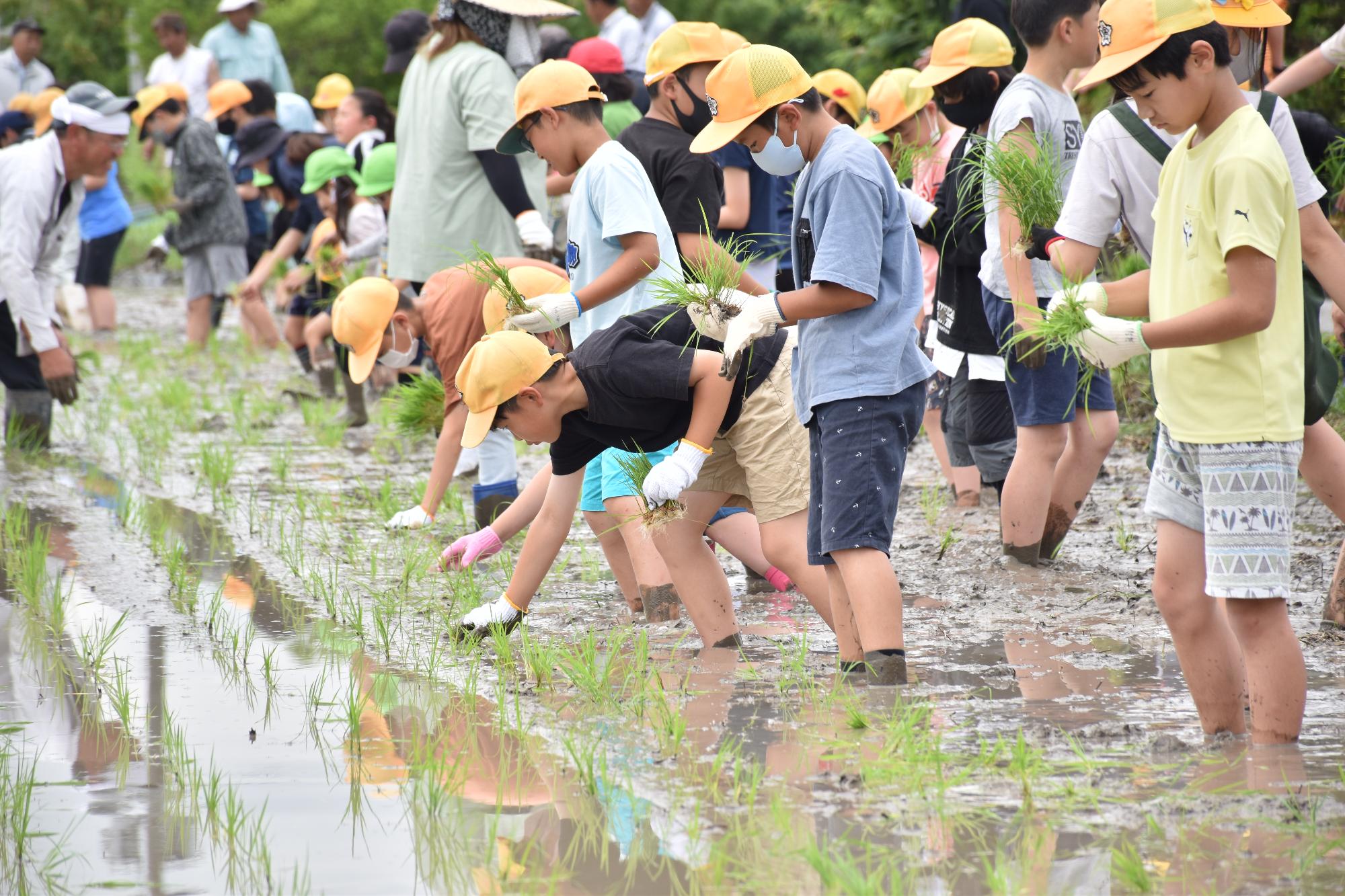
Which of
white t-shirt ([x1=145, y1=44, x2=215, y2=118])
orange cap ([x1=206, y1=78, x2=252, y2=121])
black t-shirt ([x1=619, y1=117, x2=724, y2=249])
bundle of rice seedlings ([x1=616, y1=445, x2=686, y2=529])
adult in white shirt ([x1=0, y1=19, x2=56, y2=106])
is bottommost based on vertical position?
bundle of rice seedlings ([x1=616, y1=445, x2=686, y2=529])

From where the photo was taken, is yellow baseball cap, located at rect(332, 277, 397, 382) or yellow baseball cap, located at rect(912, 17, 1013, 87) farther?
yellow baseball cap, located at rect(332, 277, 397, 382)

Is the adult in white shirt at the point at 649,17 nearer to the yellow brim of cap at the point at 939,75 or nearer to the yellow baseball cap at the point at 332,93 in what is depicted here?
the yellow baseball cap at the point at 332,93

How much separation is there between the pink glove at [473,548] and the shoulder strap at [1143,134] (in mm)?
2446

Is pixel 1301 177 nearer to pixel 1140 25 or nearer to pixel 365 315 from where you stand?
pixel 1140 25

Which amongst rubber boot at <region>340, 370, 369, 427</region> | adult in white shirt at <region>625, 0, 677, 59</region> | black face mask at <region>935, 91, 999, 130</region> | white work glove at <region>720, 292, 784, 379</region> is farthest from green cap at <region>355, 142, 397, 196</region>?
white work glove at <region>720, 292, 784, 379</region>

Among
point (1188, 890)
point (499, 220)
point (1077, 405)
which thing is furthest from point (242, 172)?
point (1188, 890)

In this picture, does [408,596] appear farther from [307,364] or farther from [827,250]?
[307,364]

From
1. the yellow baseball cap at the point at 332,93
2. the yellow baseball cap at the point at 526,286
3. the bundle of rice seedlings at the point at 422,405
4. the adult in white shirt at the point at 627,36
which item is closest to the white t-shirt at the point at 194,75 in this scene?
the yellow baseball cap at the point at 332,93

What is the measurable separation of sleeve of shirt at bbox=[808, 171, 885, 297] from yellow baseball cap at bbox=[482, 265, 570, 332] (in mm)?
1448

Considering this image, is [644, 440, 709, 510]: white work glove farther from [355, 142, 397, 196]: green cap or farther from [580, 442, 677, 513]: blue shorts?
[355, 142, 397, 196]: green cap

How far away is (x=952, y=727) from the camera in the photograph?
338 centimetres

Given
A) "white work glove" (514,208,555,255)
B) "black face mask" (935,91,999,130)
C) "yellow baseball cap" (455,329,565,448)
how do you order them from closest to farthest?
"yellow baseball cap" (455,329,565,448)
"black face mask" (935,91,999,130)
"white work glove" (514,208,555,255)

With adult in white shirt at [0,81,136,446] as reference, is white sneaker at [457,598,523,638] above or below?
below

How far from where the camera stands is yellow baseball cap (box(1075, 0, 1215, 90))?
2.87 metres
